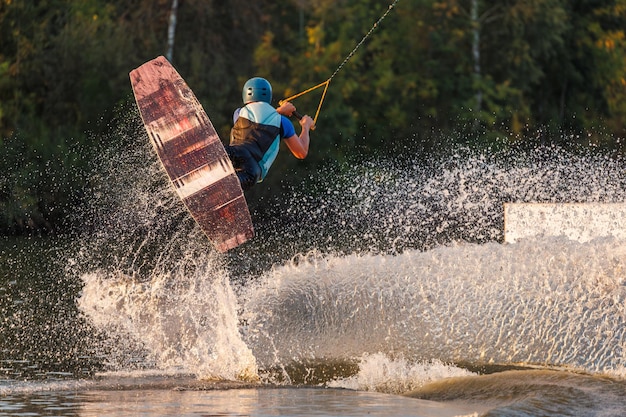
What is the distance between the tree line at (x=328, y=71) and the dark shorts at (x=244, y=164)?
1946 centimetres

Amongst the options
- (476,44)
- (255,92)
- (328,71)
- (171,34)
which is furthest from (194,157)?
(476,44)

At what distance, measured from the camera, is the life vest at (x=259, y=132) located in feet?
38.7

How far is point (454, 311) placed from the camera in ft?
36.2

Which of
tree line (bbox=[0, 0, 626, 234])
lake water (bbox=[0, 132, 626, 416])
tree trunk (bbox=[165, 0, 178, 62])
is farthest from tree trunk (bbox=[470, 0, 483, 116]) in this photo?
lake water (bbox=[0, 132, 626, 416])

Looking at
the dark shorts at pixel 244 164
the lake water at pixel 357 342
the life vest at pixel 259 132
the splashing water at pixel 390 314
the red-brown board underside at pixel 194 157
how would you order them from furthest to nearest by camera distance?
the life vest at pixel 259 132 → the dark shorts at pixel 244 164 → the red-brown board underside at pixel 194 157 → the splashing water at pixel 390 314 → the lake water at pixel 357 342

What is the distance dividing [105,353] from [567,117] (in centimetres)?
3847

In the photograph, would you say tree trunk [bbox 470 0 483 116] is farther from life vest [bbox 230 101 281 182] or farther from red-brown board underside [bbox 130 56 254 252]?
red-brown board underside [bbox 130 56 254 252]

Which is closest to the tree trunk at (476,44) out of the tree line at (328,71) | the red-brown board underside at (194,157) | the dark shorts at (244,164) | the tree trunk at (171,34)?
the tree line at (328,71)

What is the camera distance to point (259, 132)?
1184 centimetres

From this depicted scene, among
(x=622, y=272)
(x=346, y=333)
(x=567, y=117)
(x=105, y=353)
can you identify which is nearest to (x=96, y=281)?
(x=105, y=353)

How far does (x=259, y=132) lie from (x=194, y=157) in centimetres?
61

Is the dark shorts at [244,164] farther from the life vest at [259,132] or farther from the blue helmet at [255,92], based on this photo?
the blue helmet at [255,92]

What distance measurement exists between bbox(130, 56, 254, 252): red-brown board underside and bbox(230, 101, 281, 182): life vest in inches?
11.9

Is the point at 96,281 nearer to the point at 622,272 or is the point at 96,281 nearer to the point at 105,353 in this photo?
the point at 105,353
